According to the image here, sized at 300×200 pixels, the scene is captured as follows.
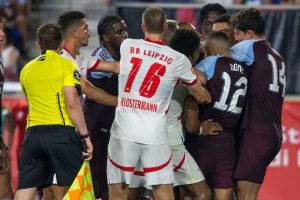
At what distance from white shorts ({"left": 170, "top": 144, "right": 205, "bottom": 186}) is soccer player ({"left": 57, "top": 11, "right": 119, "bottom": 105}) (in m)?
0.80

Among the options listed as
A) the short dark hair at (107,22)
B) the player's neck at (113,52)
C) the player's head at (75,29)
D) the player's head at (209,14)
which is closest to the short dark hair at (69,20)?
the player's head at (75,29)

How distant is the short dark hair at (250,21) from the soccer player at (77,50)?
1469 mm

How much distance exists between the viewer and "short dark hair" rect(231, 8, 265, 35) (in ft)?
32.4

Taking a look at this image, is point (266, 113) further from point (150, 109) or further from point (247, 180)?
point (150, 109)

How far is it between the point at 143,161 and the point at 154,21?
1.34 meters

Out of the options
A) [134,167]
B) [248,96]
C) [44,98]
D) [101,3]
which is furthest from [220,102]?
[101,3]

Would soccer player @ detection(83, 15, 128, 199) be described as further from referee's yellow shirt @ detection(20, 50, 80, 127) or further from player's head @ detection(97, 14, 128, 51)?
referee's yellow shirt @ detection(20, 50, 80, 127)

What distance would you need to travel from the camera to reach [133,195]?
998 cm

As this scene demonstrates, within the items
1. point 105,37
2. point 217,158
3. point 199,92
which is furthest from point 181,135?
point 105,37

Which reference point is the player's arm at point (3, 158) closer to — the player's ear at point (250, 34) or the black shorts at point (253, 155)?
the black shorts at point (253, 155)

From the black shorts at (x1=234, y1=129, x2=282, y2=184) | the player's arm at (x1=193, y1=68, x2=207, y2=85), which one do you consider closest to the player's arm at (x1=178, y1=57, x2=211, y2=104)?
the player's arm at (x1=193, y1=68, x2=207, y2=85)

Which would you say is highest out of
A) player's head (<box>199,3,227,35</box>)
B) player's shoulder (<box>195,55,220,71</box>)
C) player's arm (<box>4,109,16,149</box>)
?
player's head (<box>199,3,227,35</box>)

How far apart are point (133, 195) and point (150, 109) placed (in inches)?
44.4

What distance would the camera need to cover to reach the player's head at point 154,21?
30.2 feet
